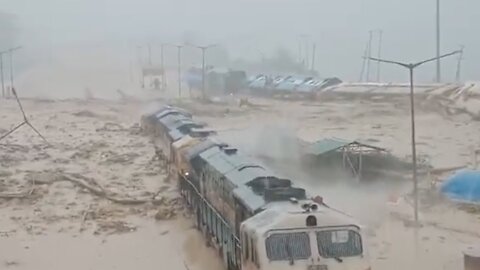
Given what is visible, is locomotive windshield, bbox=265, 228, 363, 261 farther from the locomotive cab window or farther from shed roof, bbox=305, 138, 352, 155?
shed roof, bbox=305, 138, 352, 155

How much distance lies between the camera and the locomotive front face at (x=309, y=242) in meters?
11.3

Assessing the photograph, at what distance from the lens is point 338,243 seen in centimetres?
1152

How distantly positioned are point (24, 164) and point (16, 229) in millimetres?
10133

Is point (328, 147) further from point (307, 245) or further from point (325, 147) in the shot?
point (307, 245)

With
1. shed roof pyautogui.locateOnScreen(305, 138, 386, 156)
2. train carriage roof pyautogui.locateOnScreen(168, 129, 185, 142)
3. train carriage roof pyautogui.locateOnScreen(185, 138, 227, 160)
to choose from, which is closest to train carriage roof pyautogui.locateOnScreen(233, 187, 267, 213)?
train carriage roof pyautogui.locateOnScreen(185, 138, 227, 160)

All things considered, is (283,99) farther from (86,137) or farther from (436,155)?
(436,155)

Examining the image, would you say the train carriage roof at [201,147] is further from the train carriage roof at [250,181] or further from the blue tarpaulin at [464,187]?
the blue tarpaulin at [464,187]

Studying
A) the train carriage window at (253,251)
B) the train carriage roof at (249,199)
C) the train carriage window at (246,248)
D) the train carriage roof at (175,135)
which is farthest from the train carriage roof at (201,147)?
the train carriage window at (253,251)

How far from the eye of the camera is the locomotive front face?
37.1ft

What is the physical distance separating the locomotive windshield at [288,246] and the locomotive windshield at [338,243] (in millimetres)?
195

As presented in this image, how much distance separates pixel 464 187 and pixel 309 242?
1031cm

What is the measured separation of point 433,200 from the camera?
69.0 feet

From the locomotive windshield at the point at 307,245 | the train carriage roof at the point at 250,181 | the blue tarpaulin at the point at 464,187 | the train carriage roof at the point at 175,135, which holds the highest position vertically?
the train carriage roof at the point at 250,181

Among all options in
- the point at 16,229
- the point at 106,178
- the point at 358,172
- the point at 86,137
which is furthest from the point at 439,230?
the point at 86,137
